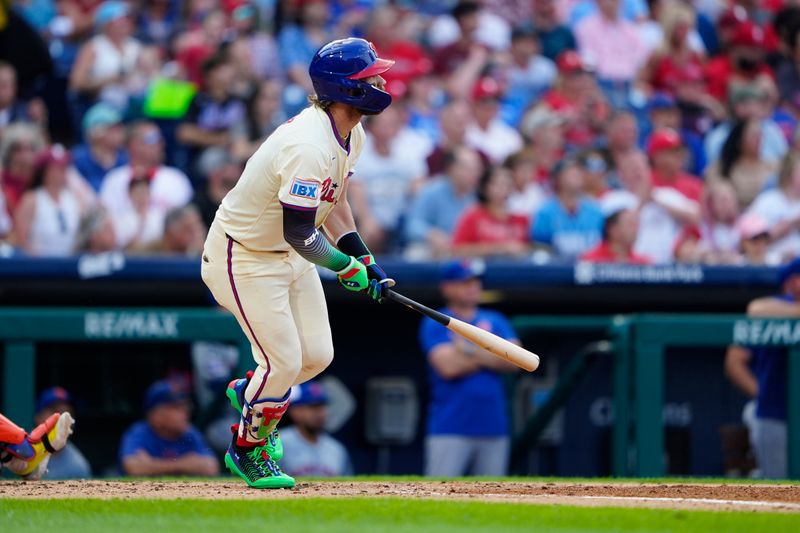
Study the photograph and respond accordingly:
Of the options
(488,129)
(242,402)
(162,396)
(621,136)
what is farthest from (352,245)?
(488,129)

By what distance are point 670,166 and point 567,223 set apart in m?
1.26

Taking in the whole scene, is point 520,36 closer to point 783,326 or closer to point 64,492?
point 783,326

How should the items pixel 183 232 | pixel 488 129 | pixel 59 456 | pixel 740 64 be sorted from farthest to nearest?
1. pixel 740 64
2. pixel 488 129
3. pixel 183 232
4. pixel 59 456

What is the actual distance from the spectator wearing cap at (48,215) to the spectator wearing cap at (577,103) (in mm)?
4136

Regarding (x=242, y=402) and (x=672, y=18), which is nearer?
(x=242, y=402)

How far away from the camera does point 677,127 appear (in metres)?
12.5

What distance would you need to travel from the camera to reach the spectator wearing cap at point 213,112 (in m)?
11.1

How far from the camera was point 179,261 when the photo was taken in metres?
9.34

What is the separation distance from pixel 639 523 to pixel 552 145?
655 centimetres

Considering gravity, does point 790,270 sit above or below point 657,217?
below

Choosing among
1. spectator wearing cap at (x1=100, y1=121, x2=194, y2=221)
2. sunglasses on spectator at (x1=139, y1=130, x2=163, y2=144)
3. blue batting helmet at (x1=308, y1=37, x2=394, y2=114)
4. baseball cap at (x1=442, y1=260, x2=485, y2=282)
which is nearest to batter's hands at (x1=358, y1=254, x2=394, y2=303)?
blue batting helmet at (x1=308, y1=37, x2=394, y2=114)

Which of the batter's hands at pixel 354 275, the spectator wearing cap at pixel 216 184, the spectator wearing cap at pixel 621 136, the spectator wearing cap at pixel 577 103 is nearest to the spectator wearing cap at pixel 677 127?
the spectator wearing cap at pixel 577 103

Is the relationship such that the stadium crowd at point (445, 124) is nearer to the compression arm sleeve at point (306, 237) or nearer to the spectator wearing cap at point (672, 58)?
the spectator wearing cap at point (672, 58)

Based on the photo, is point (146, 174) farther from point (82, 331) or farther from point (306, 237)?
point (306, 237)
